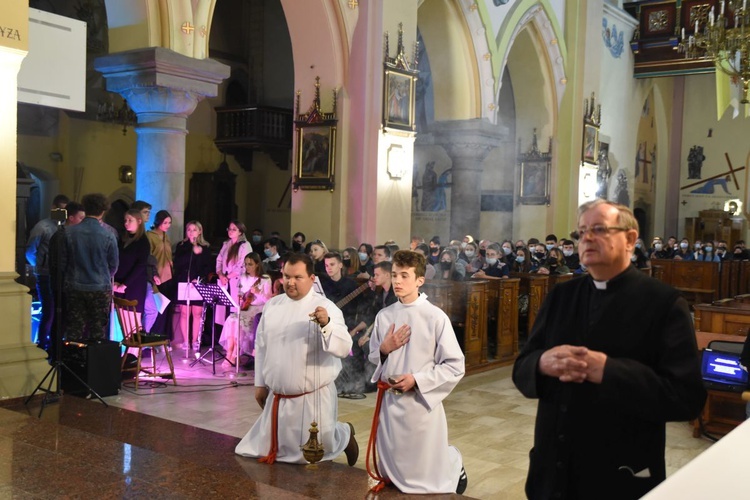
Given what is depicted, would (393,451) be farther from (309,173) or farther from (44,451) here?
(309,173)

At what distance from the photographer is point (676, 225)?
94.8 ft

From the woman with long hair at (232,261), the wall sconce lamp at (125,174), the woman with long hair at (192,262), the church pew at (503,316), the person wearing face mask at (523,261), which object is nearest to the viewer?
the woman with long hair at (232,261)

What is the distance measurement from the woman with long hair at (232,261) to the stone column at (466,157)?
756cm

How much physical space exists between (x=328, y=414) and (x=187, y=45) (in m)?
6.29

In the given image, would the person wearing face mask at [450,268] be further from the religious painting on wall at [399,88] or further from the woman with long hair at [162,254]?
the woman with long hair at [162,254]

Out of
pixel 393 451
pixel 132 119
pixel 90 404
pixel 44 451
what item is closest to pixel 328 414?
pixel 393 451

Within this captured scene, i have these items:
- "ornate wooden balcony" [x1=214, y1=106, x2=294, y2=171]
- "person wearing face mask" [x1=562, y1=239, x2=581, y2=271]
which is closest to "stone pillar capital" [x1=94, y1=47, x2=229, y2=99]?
"person wearing face mask" [x1=562, y1=239, x2=581, y2=271]

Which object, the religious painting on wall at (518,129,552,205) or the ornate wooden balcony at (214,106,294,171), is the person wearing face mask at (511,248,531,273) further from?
the ornate wooden balcony at (214,106,294,171)

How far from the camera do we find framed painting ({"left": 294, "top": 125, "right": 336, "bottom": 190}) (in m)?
12.6

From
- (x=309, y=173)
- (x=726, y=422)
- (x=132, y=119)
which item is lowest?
(x=726, y=422)

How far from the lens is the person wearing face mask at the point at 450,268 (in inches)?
396

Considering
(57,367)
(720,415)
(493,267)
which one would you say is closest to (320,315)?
(57,367)

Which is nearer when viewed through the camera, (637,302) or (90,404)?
(637,302)

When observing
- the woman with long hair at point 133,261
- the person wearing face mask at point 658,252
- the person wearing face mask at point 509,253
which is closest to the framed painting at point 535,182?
the person wearing face mask at point 658,252
